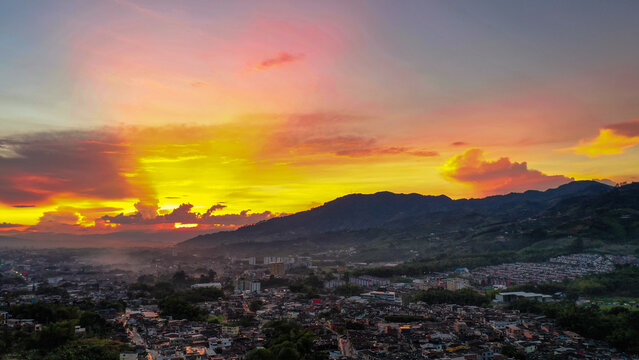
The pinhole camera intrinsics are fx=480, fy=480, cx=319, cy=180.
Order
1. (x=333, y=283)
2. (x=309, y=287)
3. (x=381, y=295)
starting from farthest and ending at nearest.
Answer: (x=333, y=283)
(x=309, y=287)
(x=381, y=295)

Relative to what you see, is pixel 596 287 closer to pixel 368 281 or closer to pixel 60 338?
pixel 368 281

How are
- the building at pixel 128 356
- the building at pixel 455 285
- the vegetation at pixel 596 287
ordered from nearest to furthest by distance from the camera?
the building at pixel 128 356, the vegetation at pixel 596 287, the building at pixel 455 285

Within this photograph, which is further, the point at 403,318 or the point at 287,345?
the point at 403,318

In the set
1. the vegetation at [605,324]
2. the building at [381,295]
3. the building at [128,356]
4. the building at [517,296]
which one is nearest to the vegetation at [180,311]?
the building at [128,356]

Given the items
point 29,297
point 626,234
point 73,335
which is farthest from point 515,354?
point 626,234

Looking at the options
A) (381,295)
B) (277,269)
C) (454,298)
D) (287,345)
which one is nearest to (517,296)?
(454,298)

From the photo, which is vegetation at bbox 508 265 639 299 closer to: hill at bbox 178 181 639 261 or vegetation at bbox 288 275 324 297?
vegetation at bbox 288 275 324 297

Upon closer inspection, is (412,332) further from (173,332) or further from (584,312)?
(173,332)

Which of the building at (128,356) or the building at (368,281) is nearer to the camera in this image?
the building at (128,356)

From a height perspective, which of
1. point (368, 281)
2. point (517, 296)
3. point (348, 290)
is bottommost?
point (517, 296)

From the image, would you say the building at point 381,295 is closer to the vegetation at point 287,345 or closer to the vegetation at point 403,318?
the vegetation at point 403,318

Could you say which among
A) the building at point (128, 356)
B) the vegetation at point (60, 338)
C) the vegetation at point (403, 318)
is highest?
the vegetation at point (60, 338)
